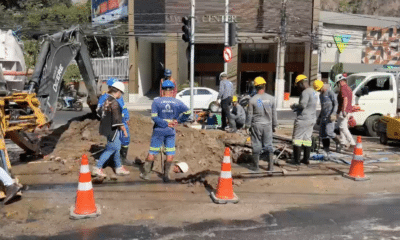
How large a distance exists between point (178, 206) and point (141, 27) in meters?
24.4

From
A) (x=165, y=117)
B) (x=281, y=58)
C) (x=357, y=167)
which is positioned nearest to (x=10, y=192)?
(x=165, y=117)

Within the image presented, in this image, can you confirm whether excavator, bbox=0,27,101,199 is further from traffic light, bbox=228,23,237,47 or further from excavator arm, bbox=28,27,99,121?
traffic light, bbox=228,23,237,47

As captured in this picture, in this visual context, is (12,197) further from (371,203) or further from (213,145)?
(371,203)

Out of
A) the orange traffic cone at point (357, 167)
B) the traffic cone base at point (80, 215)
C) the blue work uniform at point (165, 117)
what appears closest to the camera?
the traffic cone base at point (80, 215)

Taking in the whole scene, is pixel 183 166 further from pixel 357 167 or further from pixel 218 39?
pixel 218 39

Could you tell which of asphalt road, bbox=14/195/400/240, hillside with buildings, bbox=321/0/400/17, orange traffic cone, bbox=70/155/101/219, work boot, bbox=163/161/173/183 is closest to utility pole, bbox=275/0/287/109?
work boot, bbox=163/161/173/183

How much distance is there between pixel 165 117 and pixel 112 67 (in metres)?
24.6

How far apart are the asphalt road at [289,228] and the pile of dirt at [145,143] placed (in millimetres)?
2580

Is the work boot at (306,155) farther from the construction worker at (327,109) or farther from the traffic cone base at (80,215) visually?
the traffic cone base at (80,215)

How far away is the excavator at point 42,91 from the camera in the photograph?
23.0 feet

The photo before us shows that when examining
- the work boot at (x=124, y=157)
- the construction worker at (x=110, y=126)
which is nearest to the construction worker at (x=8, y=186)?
the construction worker at (x=110, y=126)

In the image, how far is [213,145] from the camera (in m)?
8.75

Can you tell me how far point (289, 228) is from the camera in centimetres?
486

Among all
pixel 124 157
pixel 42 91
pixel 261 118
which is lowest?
pixel 124 157
